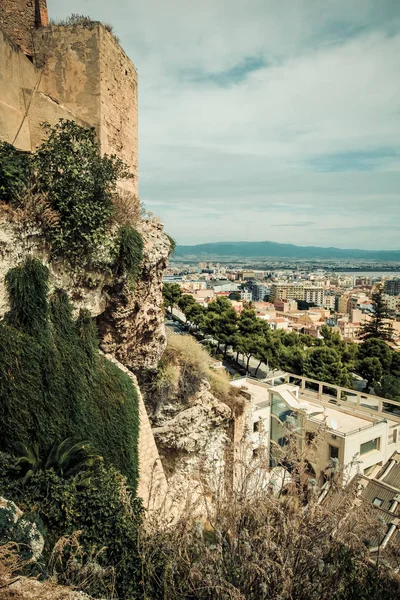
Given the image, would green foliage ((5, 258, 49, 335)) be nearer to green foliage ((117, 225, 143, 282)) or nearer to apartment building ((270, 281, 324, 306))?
green foliage ((117, 225, 143, 282))

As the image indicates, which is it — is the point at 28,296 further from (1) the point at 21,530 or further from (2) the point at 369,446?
(2) the point at 369,446

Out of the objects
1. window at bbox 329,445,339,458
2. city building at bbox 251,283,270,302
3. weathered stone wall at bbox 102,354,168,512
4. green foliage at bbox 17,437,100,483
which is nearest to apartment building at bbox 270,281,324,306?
city building at bbox 251,283,270,302

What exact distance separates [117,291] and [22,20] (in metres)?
6.63

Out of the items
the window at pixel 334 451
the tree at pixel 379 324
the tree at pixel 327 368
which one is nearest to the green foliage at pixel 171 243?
the window at pixel 334 451

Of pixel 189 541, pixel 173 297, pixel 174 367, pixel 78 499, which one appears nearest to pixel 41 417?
pixel 78 499

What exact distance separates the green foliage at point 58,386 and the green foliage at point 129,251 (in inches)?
44.3

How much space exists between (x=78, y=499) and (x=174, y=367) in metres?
4.46

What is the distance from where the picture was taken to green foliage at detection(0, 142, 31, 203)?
6.15 meters

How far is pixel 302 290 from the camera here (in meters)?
140

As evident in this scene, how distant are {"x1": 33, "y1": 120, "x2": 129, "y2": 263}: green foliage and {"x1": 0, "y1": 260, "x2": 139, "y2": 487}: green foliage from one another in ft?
2.75

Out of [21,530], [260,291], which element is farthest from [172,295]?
[260,291]

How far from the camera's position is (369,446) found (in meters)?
14.4

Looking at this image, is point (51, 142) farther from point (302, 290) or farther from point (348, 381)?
point (302, 290)

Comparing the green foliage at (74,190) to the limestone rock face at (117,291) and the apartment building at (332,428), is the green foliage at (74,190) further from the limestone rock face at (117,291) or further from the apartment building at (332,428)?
the apartment building at (332,428)
